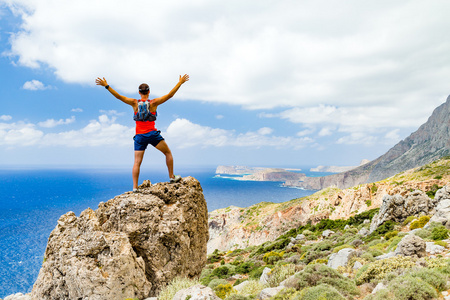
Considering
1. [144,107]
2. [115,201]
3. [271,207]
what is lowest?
[271,207]

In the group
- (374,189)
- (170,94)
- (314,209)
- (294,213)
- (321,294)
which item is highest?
(170,94)

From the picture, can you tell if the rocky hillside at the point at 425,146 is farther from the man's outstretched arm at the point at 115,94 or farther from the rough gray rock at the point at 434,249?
the man's outstretched arm at the point at 115,94

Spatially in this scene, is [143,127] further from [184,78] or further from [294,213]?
[294,213]

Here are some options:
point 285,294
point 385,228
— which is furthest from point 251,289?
point 385,228

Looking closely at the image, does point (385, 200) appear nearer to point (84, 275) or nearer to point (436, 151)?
point (84, 275)

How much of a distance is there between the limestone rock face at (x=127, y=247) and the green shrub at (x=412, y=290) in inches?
257

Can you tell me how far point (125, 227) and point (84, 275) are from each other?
1702 mm

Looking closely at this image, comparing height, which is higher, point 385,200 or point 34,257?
point 385,200

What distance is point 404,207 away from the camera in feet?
80.9

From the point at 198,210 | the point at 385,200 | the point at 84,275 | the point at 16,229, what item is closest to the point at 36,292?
the point at 84,275

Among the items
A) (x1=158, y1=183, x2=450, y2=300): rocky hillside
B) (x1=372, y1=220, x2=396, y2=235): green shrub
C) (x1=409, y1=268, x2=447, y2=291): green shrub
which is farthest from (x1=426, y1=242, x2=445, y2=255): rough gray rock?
(x1=372, y1=220, x2=396, y2=235): green shrub

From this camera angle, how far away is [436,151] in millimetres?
134500

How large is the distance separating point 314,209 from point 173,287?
169 ft

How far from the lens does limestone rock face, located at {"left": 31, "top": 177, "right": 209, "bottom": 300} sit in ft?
25.1
